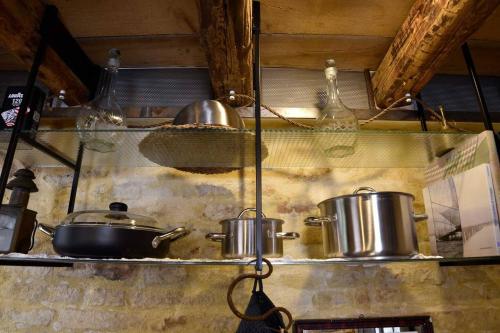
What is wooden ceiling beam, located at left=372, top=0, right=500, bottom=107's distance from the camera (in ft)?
2.98

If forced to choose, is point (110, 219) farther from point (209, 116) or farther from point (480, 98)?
point (480, 98)

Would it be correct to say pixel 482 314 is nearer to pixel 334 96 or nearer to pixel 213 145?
pixel 334 96

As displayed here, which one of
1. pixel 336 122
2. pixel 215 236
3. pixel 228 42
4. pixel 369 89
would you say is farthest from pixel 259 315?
pixel 369 89

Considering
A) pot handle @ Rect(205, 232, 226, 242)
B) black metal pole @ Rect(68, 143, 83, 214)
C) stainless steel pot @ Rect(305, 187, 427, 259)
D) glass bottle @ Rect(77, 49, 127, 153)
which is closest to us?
stainless steel pot @ Rect(305, 187, 427, 259)

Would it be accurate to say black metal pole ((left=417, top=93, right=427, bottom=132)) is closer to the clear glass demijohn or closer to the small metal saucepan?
the clear glass demijohn

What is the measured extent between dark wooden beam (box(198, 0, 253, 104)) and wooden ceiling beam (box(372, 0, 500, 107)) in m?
0.56

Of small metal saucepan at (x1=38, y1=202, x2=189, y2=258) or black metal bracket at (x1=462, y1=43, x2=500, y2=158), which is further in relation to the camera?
black metal bracket at (x1=462, y1=43, x2=500, y2=158)

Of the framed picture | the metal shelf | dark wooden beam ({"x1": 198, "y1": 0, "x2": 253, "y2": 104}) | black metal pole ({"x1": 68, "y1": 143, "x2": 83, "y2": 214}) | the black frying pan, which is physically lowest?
the framed picture

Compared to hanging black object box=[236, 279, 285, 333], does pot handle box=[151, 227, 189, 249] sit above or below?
above

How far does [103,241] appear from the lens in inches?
35.2

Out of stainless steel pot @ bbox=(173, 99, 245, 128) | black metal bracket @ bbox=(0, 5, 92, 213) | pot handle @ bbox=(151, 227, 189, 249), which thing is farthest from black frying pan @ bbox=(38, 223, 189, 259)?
stainless steel pot @ bbox=(173, 99, 245, 128)

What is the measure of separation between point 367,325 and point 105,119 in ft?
3.98

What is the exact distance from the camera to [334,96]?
1.23m

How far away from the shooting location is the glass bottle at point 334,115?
1142 mm
